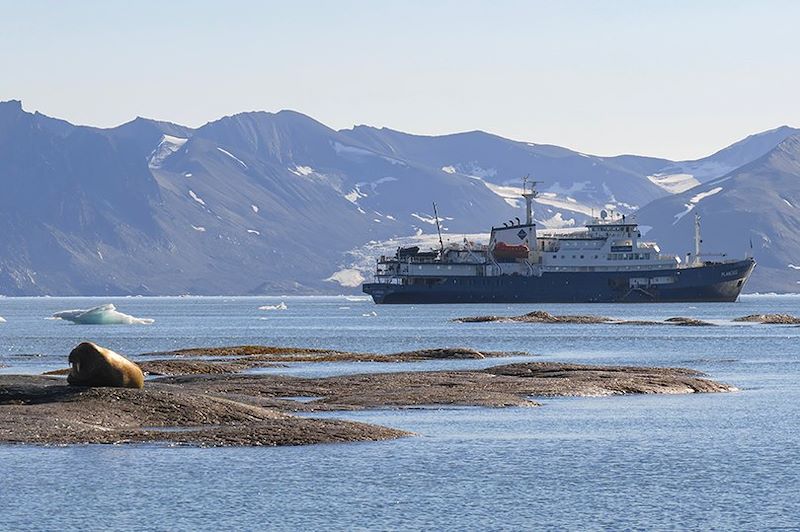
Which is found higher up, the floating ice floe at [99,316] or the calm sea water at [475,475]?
the floating ice floe at [99,316]

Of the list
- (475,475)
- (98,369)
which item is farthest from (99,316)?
(475,475)

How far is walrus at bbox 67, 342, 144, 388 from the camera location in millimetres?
46844

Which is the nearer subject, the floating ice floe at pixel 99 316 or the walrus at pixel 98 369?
the walrus at pixel 98 369

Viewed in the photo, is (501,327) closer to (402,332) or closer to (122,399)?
(402,332)

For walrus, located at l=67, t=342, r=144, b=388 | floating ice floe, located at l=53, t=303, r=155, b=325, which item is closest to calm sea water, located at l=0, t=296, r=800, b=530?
walrus, located at l=67, t=342, r=144, b=388

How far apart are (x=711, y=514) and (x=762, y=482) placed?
4539mm

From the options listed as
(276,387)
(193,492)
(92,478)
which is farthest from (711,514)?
(276,387)

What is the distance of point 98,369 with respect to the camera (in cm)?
4691

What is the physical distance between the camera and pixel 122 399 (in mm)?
46062

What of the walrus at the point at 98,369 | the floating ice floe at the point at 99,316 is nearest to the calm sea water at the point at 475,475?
the walrus at the point at 98,369

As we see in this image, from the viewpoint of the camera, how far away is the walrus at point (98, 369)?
46.8m

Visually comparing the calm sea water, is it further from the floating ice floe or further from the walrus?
the floating ice floe

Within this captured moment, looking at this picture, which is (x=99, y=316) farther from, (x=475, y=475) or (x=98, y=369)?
(x=475, y=475)

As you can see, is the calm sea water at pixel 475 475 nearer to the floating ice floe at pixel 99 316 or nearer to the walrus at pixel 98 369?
the walrus at pixel 98 369
